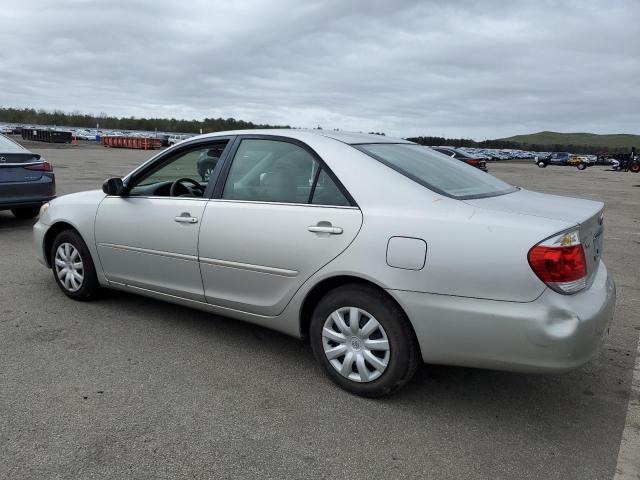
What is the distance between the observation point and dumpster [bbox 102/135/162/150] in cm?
5531

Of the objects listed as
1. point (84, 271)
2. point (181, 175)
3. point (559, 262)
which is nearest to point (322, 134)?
point (181, 175)

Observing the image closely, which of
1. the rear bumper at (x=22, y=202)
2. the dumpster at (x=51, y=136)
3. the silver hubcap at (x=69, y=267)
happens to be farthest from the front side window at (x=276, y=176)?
the dumpster at (x=51, y=136)

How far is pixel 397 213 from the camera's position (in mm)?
3064

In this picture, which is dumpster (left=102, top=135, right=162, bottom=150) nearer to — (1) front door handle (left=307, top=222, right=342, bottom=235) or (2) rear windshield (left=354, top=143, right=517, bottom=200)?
(2) rear windshield (left=354, top=143, right=517, bottom=200)

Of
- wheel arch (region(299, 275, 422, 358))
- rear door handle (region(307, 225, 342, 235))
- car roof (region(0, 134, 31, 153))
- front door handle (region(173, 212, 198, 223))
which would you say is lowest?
wheel arch (region(299, 275, 422, 358))

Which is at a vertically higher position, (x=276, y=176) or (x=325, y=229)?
(x=276, y=176)

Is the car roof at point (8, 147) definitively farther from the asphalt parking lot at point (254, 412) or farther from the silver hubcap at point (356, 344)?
the silver hubcap at point (356, 344)

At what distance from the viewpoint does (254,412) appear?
10.1 feet

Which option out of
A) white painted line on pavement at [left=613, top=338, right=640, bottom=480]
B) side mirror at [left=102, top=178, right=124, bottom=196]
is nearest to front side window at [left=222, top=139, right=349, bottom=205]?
side mirror at [left=102, top=178, right=124, bottom=196]

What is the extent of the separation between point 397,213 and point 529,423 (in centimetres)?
136

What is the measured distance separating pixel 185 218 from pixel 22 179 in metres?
5.63

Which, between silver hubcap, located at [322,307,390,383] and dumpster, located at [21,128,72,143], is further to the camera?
dumpster, located at [21,128,72,143]

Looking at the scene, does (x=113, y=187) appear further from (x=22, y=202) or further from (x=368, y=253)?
(x=22, y=202)

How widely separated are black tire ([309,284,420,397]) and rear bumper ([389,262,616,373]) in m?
0.09
